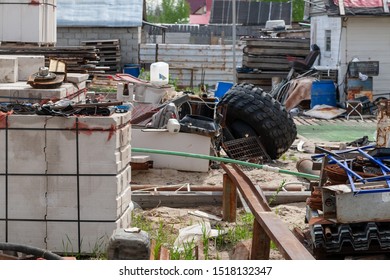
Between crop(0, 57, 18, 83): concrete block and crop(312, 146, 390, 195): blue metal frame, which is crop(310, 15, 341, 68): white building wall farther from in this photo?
crop(312, 146, 390, 195): blue metal frame

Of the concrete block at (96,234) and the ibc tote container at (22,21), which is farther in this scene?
the ibc tote container at (22,21)

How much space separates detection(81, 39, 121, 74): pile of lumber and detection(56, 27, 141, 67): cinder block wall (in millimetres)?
1034

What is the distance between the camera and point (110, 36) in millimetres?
33188

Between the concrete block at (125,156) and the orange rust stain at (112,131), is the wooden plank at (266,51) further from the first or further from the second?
the orange rust stain at (112,131)

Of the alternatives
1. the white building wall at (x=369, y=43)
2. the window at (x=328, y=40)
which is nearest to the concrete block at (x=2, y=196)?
the white building wall at (x=369, y=43)

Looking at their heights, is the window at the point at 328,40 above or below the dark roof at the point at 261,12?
below

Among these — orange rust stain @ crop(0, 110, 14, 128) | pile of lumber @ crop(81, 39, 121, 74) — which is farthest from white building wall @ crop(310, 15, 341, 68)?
orange rust stain @ crop(0, 110, 14, 128)

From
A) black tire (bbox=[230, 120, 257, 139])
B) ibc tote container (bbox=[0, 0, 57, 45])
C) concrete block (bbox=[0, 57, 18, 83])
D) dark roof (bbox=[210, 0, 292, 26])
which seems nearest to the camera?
concrete block (bbox=[0, 57, 18, 83])

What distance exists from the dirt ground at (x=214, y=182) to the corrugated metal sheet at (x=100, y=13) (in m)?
17.3

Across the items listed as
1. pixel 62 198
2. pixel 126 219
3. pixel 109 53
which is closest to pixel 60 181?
pixel 62 198

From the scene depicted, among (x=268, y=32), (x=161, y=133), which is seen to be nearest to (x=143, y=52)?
(x=268, y=32)

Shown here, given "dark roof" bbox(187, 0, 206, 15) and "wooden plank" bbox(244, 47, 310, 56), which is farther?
"dark roof" bbox(187, 0, 206, 15)

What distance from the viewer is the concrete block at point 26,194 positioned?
24.8 feet

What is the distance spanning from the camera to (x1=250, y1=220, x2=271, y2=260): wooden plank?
744cm
